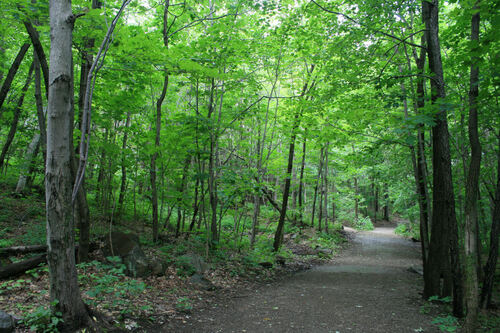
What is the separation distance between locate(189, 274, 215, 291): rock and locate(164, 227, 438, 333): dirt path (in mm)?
727

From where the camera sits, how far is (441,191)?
556cm

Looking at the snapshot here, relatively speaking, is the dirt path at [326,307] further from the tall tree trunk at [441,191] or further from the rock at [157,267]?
the rock at [157,267]

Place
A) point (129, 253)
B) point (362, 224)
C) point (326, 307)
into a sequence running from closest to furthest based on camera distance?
point (326, 307) < point (129, 253) < point (362, 224)

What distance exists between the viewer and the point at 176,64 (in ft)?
17.2

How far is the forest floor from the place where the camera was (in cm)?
457

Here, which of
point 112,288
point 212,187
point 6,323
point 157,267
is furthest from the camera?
point 212,187

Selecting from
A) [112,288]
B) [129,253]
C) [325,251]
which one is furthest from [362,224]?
[112,288]

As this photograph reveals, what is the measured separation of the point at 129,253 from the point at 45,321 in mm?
2857

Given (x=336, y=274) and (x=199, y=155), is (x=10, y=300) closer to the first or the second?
(x=199, y=155)

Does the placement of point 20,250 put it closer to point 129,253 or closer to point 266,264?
point 129,253

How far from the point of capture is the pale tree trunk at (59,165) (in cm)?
294

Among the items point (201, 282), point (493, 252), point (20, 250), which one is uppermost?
point (493, 252)

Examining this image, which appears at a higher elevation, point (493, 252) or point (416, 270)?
point (493, 252)

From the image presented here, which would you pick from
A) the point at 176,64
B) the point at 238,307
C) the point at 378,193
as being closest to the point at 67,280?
the point at 238,307
